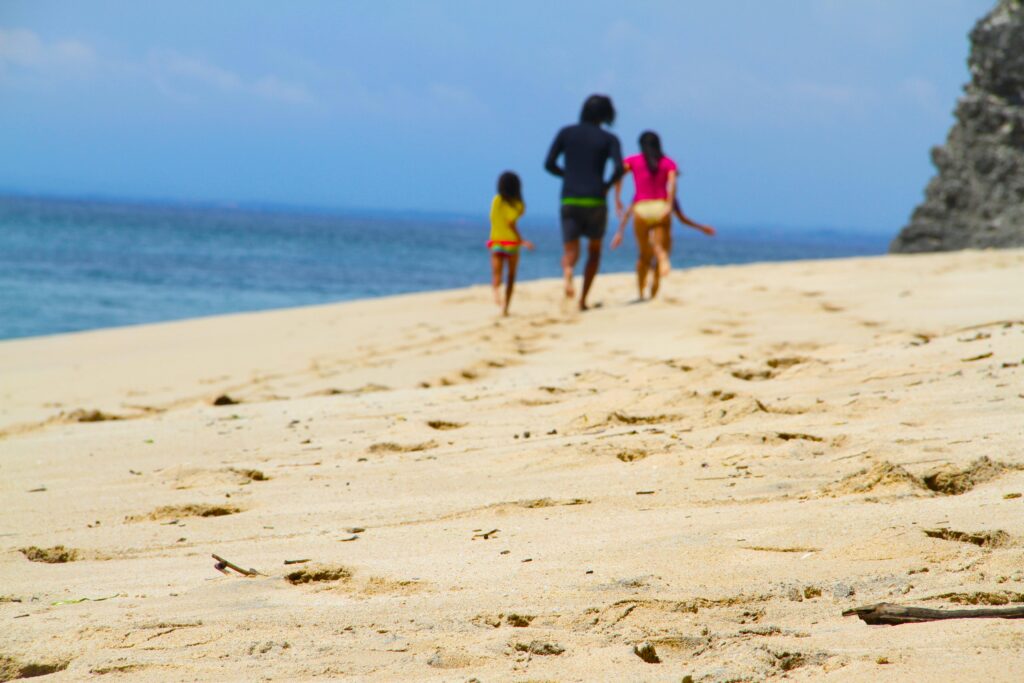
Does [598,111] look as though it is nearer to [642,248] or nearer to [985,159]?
[642,248]

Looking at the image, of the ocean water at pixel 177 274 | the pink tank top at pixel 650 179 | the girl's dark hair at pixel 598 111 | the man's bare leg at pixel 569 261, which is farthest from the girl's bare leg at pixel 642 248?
the ocean water at pixel 177 274

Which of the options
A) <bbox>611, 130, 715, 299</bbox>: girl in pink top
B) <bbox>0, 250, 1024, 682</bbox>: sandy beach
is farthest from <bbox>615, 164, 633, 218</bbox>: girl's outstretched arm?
<bbox>0, 250, 1024, 682</bbox>: sandy beach

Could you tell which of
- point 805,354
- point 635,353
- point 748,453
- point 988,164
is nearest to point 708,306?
point 635,353

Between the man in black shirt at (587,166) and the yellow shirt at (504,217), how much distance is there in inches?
16.1

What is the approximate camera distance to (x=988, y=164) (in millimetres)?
16062

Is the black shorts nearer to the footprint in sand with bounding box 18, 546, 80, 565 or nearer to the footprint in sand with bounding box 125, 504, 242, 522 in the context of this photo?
the footprint in sand with bounding box 125, 504, 242, 522

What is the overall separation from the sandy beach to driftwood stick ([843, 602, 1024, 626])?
4 centimetres

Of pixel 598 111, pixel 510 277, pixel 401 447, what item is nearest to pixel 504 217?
pixel 510 277

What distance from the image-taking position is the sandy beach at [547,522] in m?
1.70

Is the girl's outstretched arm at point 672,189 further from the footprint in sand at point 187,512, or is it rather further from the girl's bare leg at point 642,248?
the footprint in sand at point 187,512

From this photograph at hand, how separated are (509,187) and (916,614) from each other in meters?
6.56

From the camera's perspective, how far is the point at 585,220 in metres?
7.73

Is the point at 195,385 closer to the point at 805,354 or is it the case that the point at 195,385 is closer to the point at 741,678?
the point at 805,354

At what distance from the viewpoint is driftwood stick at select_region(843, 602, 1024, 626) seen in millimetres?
1620
